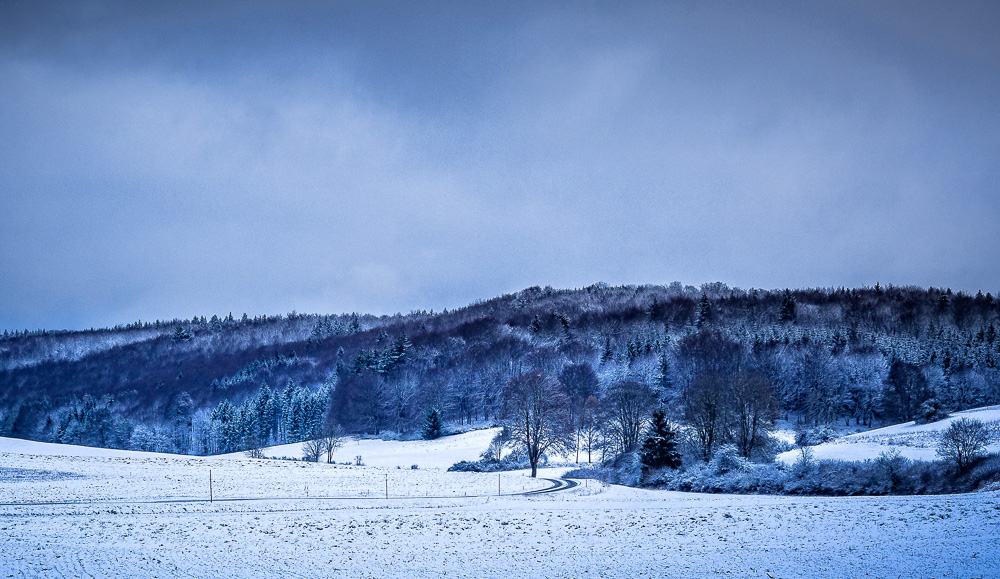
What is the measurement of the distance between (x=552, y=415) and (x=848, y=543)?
44012 mm

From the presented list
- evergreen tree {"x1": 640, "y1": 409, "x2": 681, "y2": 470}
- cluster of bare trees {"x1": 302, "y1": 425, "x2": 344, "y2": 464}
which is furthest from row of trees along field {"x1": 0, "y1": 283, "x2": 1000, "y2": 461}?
evergreen tree {"x1": 640, "y1": 409, "x2": 681, "y2": 470}

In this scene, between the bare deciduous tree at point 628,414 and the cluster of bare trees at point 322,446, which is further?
the cluster of bare trees at point 322,446

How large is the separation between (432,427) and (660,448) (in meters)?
56.6

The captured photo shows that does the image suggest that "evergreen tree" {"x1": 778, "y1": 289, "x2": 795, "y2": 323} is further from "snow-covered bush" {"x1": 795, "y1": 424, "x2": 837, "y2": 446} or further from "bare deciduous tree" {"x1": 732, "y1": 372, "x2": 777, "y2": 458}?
"bare deciduous tree" {"x1": 732, "y1": 372, "x2": 777, "y2": 458}

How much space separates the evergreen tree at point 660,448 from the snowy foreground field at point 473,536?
57.6 feet

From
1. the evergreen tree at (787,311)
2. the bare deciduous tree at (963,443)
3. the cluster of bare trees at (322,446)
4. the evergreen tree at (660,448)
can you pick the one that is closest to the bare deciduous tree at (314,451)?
the cluster of bare trees at (322,446)

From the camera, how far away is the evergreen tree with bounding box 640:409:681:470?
158 feet

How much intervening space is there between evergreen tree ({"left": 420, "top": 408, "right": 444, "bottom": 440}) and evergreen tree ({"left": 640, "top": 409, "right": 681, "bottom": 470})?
181 ft

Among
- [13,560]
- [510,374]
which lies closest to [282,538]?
[13,560]

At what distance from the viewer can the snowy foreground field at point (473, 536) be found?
14.2 meters

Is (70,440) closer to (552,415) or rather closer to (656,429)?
(552,415)

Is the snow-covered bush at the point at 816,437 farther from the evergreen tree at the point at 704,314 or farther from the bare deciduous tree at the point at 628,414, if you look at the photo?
the evergreen tree at the point at 704,314

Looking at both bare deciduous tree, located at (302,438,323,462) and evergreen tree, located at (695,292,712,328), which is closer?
bare deciduous tree, located at (302,438,323,462)

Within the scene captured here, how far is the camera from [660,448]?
4822 cm
